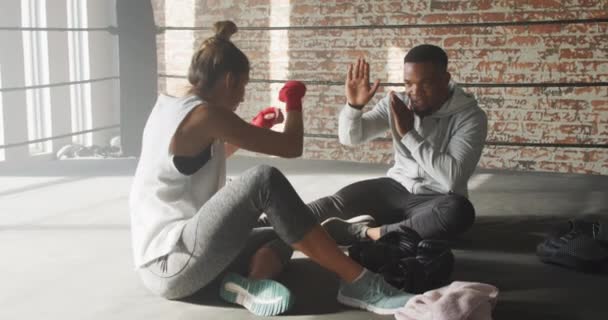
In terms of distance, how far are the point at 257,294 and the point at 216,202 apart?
311 mm

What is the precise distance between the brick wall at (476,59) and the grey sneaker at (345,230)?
6.22ft

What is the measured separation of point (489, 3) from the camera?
4605mm

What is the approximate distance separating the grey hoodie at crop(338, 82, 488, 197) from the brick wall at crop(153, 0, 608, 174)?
64.5 inches

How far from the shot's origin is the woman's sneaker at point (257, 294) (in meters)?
2.08

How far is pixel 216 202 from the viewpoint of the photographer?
2.01 metres

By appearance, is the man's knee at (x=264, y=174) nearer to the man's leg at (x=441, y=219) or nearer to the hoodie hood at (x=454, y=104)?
the man's leg at (x=441, y=219)

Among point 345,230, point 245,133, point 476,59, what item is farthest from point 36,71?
point 245,133

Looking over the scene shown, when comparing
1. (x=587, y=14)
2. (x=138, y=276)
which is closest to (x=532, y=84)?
(x=587, y=14)

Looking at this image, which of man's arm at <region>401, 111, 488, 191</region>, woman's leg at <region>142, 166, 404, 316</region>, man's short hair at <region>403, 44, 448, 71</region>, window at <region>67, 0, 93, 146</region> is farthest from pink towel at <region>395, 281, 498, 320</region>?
window at <region>67, 0, 93, 146</region>

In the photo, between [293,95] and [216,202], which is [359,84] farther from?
[216,202]

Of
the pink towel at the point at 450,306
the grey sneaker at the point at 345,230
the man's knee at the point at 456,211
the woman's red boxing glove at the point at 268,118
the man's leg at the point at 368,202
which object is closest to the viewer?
the pink towel at the point at 450,306

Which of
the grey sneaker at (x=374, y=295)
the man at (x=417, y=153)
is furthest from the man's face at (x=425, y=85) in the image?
the grey sneaker at (x=374, y=295)

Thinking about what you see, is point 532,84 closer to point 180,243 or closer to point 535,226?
point 535,226

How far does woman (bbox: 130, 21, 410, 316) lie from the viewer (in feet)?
6.57
